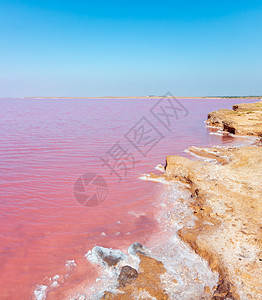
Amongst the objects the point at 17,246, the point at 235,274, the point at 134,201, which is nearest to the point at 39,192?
the point at 17,246

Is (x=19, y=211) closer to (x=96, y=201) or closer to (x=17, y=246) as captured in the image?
(x=17, y=246)

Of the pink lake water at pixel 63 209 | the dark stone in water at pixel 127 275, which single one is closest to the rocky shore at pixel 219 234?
the dark stone in water at pixel 127 275

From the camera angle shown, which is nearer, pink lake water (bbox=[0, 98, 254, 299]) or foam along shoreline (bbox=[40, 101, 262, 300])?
foam along shoreline (bbox=[40, 101, 262, 300])

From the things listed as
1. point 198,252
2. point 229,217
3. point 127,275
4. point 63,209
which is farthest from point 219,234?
point 63,209

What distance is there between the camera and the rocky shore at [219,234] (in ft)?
8.14

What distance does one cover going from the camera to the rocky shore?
8.14ft

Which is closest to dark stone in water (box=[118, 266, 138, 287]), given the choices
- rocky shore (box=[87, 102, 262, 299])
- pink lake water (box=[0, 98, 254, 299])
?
rocky shore (box=[87, 102, 262, 299])

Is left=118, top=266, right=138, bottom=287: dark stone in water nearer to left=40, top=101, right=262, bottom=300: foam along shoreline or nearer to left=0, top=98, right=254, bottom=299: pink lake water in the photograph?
left=40, top=101, right=262, bottom=300: foam along shoreline

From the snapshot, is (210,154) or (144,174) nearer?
(144,174)

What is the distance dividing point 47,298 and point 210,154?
23.4 ft

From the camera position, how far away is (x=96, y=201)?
495cm

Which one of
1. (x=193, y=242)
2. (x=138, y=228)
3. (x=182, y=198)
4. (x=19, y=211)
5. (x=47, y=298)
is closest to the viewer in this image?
(x=47, y=298)

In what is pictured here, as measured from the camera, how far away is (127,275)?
269 cm

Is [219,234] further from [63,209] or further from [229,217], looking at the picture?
[63,209]
